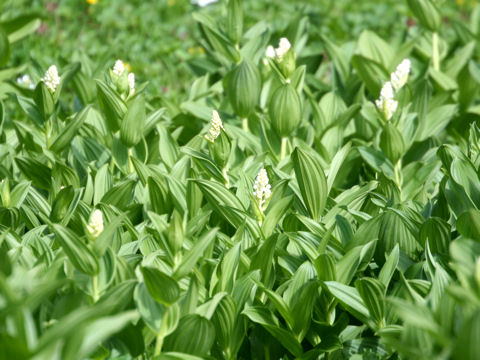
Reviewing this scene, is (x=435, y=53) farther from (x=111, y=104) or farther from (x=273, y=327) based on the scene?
(x=273, y=327)

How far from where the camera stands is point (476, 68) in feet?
11.3

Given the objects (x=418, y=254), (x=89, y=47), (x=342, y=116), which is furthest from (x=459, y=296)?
(x=89, y=47)

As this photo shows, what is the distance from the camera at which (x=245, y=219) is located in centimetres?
205

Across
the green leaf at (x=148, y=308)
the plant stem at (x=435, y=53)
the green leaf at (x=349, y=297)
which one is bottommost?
the plant stem at (x=435, y=53)

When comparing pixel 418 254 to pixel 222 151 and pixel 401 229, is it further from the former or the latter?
pixel 222 151

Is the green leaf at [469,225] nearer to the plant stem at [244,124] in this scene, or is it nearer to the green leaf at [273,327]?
the green leaf at [273,327]

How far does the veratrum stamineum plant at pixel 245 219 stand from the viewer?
5.25 ft

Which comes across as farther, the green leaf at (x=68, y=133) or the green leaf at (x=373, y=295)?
the green leaf at (x=68, y=133)

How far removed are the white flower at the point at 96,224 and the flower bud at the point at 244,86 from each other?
1466 millimetres

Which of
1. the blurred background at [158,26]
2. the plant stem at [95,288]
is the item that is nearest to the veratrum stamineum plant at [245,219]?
the plant stem at [95,288]

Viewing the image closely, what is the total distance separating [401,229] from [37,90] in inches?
56.6

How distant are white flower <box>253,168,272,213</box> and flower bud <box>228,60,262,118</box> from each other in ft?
3.19

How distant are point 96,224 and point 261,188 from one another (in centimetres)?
56

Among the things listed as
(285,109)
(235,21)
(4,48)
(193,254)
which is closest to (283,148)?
(285,109)
